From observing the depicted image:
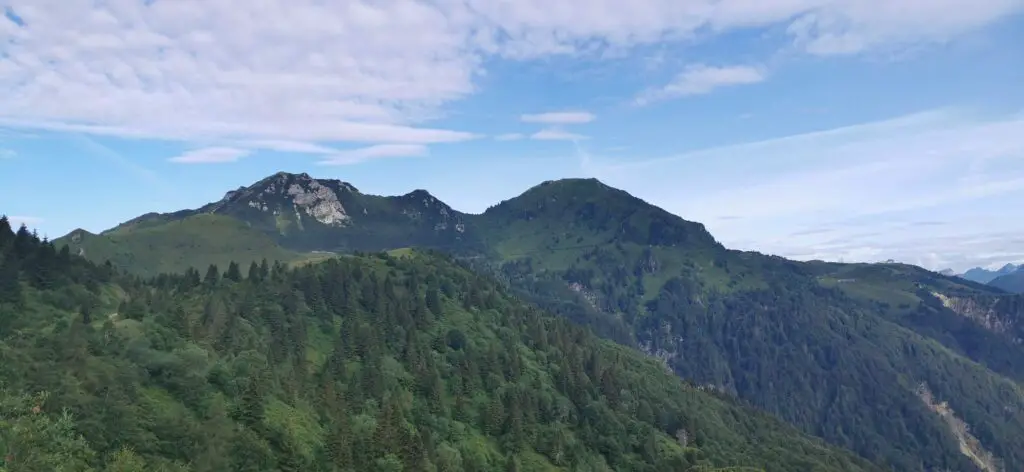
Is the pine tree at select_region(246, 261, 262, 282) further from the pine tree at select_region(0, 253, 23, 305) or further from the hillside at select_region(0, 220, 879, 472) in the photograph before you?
the pine tree at select_region(0, 253, 23, 305)

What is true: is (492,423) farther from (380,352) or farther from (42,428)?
(42,428)

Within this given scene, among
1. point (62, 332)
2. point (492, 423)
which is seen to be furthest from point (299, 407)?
point (492, 423)

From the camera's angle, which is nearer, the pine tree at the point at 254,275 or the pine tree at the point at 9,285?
the pine tree at the point at 9,285

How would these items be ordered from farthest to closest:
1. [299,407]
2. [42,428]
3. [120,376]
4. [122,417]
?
[299,407] → [120,376] → [122,417] → [42,428]

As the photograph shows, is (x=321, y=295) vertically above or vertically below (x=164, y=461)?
above

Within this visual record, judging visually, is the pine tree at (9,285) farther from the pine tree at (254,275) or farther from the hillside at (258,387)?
the pine tree at (254,275)

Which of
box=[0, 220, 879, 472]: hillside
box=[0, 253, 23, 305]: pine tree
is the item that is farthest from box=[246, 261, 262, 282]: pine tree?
box=[0, 253, 23, 305]: pine tree

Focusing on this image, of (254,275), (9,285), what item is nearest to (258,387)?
(9,285)

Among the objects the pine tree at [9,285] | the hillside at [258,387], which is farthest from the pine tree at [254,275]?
the pine tree at [9,285]
